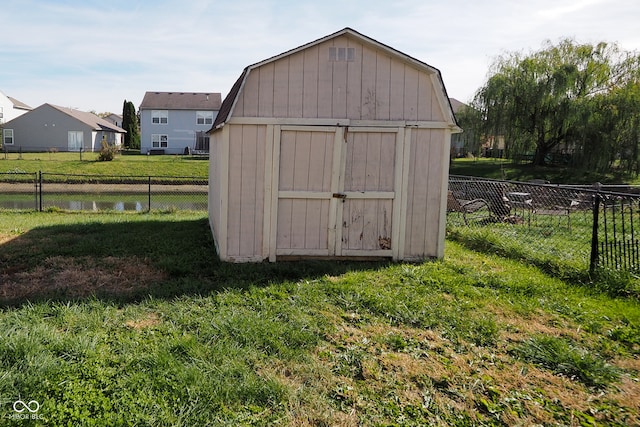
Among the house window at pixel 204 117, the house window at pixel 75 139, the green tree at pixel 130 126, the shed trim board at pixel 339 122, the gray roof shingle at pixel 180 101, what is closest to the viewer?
the shed trim board at pixel 339 122

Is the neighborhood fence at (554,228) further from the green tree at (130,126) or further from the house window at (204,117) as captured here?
the green tree at (130,126)

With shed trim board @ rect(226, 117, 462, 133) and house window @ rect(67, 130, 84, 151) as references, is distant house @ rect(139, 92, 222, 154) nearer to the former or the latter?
house window @ rect(67, 130, 84, 151)

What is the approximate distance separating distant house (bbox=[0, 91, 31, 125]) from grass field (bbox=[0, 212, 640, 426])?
5012cm

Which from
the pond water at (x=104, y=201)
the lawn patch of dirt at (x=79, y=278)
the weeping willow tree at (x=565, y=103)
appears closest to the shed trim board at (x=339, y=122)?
the lawn patch of dirt at (x=79, y=278)

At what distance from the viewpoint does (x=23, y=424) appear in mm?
2473

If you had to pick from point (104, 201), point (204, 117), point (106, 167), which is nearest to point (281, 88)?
point (104, 201)

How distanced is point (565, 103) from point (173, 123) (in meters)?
34.2

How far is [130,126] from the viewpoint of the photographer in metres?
52.8

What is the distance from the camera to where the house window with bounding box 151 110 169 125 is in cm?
4375

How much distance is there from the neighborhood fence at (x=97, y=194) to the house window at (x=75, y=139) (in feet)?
68.8

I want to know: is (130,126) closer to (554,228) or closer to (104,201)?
(104,201)

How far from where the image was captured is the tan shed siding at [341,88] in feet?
19.7

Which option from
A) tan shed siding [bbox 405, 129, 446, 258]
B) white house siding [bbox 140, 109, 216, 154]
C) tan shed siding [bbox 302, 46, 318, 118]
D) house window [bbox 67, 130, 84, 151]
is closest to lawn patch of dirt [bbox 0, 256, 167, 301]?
tan shed siding [bbox 302, 46, 318, 118]

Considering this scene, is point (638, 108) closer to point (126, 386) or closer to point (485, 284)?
point (485, 284)
